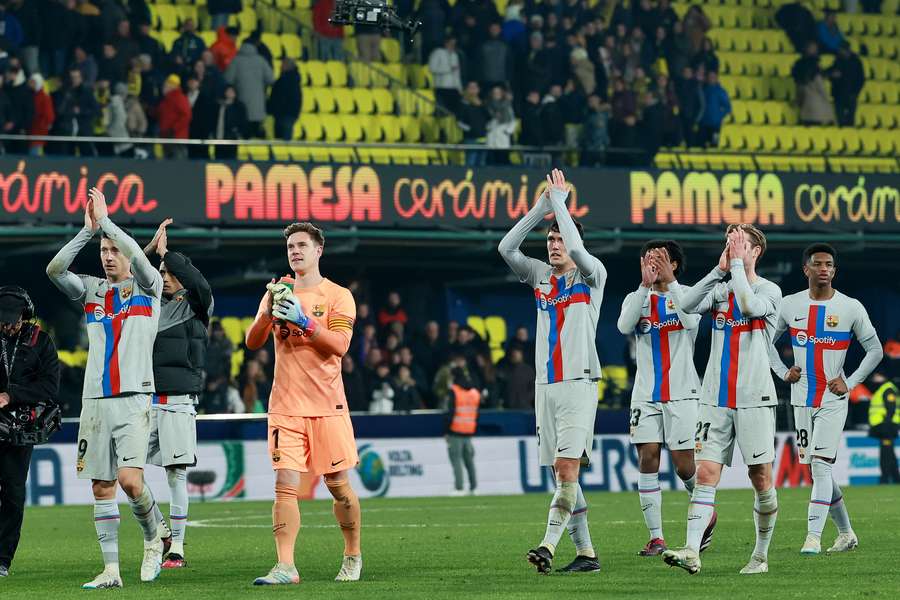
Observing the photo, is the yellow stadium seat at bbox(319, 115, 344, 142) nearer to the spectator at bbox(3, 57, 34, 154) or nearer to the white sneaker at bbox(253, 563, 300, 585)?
the spectator at bbox(3, 57, 34, 154)

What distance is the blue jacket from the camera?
3038 centimetres

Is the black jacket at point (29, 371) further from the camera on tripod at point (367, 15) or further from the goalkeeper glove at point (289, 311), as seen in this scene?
the camera on tripod at point (367, 15)

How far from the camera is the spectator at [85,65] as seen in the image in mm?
25047

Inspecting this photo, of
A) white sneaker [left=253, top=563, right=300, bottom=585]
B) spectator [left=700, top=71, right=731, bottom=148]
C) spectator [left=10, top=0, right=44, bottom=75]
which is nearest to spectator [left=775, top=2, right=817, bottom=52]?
spectator [left=700, top=71, right=731, bottom=148]

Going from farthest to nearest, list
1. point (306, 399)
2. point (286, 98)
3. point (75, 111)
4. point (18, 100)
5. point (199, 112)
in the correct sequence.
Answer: point (286, 98), point (199, 112), point (75, 111), point (18, 100), point (306, 399)

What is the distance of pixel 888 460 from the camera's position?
84.1ft

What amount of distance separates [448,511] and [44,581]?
8955 millimetres

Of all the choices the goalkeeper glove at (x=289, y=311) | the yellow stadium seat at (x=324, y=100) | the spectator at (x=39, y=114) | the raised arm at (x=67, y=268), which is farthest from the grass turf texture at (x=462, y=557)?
the yellow stadium seat at (x=324, y=100)

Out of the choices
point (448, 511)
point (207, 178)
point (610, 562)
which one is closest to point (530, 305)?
point (207, 178)

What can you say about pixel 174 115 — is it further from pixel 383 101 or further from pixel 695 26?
pixel 695 26

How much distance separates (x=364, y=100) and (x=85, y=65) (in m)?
5.19

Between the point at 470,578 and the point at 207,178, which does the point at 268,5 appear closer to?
the point at 207,178

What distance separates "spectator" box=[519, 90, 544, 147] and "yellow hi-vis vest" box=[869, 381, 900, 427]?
660cm

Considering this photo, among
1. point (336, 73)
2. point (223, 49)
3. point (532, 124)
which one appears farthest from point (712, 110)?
point (223, 49)
